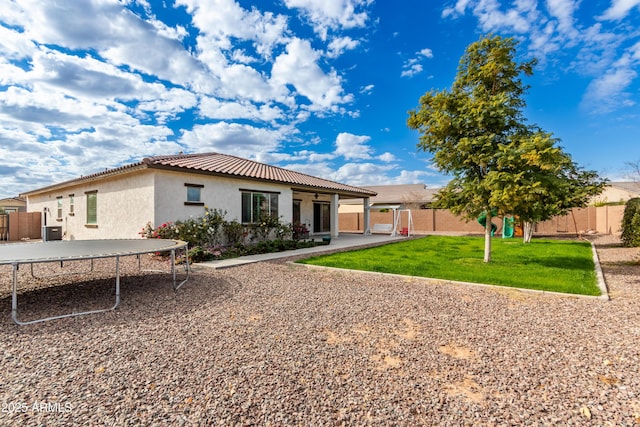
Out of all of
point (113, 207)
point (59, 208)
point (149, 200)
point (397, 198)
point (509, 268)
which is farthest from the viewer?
point (397, 198)

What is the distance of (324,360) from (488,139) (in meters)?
7.27

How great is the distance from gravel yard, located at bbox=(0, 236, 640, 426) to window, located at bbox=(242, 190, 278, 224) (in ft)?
23.4

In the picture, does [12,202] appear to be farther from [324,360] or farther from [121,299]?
[324,360]

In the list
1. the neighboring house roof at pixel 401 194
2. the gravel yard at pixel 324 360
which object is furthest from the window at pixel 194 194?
the neighboring house roof at pixel 401 194

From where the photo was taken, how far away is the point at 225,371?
2873 mm

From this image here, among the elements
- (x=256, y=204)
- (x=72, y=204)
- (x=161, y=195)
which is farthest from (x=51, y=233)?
(x=256, y=204)

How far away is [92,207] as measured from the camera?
13383 mm

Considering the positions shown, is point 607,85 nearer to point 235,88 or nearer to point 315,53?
point 315,53

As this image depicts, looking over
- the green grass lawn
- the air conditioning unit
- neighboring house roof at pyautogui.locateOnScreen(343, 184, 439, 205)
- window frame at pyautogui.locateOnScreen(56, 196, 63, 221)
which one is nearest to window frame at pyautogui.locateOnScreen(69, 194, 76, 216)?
the air conditioning unit

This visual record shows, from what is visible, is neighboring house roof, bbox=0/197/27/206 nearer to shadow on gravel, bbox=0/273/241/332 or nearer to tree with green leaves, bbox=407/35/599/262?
shadow on gravel, bbox=0/273/241/332

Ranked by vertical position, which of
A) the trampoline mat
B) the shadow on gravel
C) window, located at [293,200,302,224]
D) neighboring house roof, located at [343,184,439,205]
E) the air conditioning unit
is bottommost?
the shadow on gravel

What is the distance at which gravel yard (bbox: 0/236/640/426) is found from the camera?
2299mm

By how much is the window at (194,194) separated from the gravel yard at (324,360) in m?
5.58

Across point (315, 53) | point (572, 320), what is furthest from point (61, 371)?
point (315, 53)
